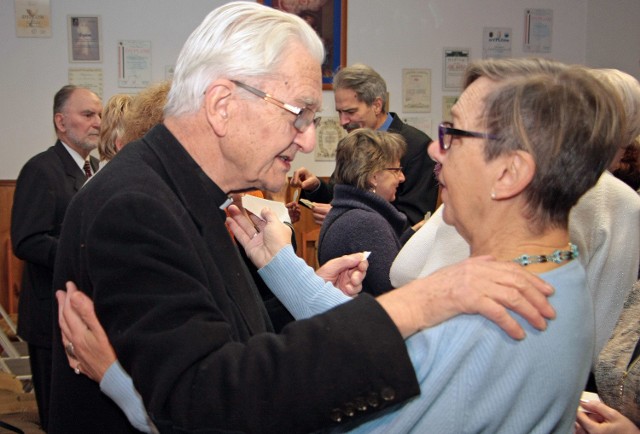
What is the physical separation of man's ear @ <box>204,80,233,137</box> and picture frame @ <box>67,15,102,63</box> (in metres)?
5.08

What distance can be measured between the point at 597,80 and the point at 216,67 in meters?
0.70

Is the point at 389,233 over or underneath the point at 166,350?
underneath

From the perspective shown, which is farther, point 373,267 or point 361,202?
point 361,202

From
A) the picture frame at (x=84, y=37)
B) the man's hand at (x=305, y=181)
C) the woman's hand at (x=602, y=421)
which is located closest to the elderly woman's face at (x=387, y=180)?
the man's hand at (x=305, y=181)

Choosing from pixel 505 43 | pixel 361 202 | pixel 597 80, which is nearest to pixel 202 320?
pixel 597 80

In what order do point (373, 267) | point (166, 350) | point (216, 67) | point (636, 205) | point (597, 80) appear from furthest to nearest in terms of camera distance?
point (373, 267) → point (636, 205) → point (216, 67) → point (597, 80) → point (166, 350)

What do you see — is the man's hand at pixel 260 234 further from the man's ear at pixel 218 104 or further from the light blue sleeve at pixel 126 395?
the light blue sleeve at pixel 126 395

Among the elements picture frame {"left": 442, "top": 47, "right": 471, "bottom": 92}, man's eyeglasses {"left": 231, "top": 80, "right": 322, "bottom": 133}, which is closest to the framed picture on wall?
picture frame {"left": 442, "top": 47, "right": 471, "bottom": 92}

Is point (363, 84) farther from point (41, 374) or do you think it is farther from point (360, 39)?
point (41, 374)

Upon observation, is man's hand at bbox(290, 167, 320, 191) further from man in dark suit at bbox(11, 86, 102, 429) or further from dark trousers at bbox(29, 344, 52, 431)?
dark trousers at bbox(29, 344, 52, 431)

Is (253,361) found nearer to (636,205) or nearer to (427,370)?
(427,370)

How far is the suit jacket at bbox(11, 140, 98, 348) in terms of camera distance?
328 centimetres

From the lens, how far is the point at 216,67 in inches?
50.7

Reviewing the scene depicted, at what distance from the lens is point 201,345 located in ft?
3.27
